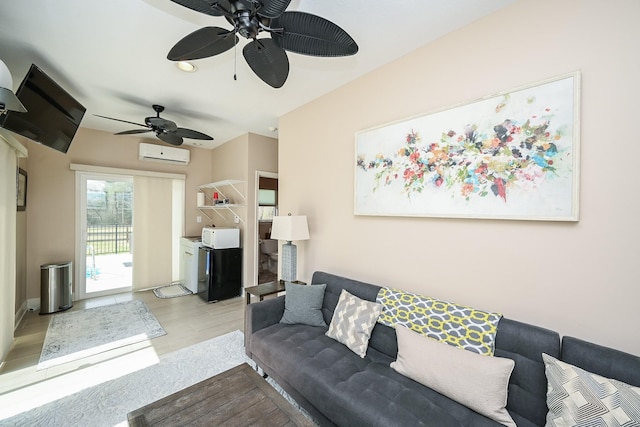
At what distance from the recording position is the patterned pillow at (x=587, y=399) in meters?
0.99

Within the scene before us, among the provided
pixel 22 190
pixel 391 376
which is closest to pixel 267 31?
pixel 391 376

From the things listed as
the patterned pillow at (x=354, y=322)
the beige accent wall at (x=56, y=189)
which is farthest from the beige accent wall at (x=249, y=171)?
the patterned pillow at (x=354, y=322)

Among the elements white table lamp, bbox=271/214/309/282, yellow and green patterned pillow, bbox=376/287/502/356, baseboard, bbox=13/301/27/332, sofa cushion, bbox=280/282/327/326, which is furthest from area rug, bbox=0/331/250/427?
baseboard, bbox=13/301/27/332

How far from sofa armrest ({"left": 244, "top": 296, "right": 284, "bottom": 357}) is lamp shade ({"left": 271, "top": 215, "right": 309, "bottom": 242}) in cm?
67

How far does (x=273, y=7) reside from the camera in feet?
3.67

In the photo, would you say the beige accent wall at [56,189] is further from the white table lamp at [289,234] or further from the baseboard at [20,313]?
the white table lamp at [289,234]

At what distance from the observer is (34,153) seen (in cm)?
368

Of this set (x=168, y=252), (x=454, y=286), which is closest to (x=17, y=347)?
(x=168, y=252)

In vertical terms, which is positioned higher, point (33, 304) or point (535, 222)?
point (535, 222)

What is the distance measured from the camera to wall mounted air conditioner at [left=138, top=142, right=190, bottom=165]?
430 cm

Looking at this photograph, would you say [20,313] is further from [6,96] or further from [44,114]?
[6,96]

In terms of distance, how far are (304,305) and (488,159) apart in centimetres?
183

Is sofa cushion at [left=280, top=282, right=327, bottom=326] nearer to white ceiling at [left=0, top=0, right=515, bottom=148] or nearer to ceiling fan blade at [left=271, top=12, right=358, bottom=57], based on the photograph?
ceiling fan blade at [left=271, top=12, right=358, bottom=57]

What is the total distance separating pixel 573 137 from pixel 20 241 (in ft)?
19.0
